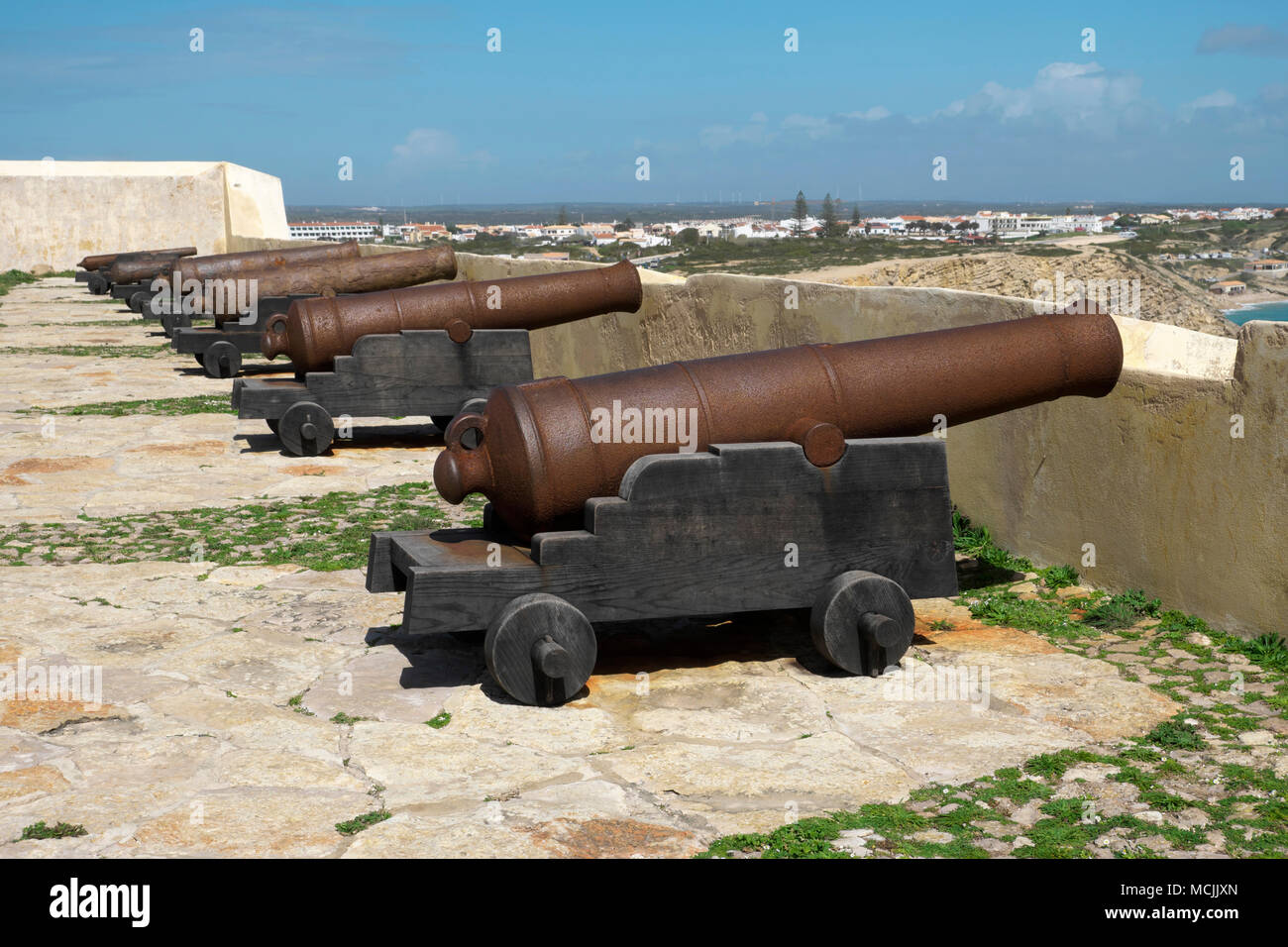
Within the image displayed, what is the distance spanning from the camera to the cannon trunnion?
366cm

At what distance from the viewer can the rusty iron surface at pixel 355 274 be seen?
10711mm

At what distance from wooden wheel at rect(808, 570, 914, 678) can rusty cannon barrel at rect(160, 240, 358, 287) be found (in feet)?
28.3

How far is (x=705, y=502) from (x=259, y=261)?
951 cm

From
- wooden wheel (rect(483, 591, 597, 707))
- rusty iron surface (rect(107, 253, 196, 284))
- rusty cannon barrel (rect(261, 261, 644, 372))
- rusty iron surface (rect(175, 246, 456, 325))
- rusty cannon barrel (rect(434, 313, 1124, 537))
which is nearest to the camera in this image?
wooden wheel (rect(483, 591, 597, 707))

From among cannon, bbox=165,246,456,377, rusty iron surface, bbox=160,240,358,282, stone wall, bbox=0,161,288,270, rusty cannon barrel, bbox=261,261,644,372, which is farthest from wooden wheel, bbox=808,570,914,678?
stone wall, bbox=0,161,288,270

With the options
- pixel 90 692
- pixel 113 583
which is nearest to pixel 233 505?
pixel 113 583

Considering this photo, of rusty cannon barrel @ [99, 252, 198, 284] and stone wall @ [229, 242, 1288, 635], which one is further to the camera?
rusty cannon barrel @ [99, 252, 198, 284]

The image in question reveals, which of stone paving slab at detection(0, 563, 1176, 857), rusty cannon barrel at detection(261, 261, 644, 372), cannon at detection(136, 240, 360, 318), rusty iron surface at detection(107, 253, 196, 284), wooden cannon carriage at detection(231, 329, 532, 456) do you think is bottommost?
stone paving slab at detection(0, 563, 1176, 857)

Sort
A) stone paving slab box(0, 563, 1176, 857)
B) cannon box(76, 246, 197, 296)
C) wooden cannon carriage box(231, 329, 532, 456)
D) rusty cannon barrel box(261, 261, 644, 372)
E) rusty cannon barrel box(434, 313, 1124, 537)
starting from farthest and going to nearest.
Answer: cannon box(76, 246, 197, 296), rusty cannon barrel box(261, 261, 644, 372), wooden cannon carriage box(231, 329, 532, 456), rusty cannon barrel box(434, 313, 1124, 537), stone paving slab box(0, 563, 1176, 857)

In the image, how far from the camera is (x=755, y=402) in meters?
4.01

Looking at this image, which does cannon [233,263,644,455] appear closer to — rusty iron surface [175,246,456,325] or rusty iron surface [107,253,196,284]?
Answer: rusty iron surface [175,246,456,325]

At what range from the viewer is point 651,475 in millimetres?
3787
